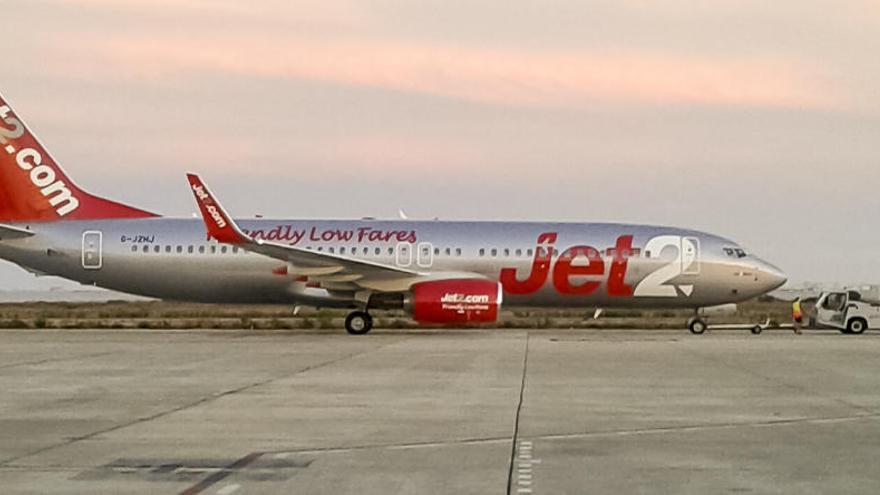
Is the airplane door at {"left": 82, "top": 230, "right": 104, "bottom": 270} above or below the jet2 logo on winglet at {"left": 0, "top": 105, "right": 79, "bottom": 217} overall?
below

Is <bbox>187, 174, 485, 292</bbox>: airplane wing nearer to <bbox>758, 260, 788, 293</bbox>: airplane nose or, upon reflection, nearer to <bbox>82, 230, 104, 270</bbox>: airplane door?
<bbox>82, 230, 104, 270</bbox>: airplane door

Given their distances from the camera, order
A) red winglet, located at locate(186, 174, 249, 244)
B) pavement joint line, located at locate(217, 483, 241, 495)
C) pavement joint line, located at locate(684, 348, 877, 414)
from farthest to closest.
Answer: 1. red winglet, located at locate(186, 174, 249, 244)
2. pavement joint line, located at locate(684, 348, 877, 414)
3. pavement joint line, located at locate(217, 483, 241, 495)

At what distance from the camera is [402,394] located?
1450 cm

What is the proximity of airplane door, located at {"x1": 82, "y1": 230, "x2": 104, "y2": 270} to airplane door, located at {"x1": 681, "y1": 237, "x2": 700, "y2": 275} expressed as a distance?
15.1m

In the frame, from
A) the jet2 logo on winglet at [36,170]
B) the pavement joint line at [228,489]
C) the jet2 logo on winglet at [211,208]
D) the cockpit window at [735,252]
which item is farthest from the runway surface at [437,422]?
the jet2 logo on winglet at [36,170]

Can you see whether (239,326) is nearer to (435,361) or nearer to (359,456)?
(435,361)

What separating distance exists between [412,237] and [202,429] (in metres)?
21.1

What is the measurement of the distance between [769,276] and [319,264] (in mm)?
11808

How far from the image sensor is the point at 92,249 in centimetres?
3225

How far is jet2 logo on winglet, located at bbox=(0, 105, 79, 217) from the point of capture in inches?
1296

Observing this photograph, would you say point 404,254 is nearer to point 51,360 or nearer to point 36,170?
point 36,170

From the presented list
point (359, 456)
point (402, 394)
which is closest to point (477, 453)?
point (359, 456)

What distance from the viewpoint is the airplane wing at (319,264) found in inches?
1150

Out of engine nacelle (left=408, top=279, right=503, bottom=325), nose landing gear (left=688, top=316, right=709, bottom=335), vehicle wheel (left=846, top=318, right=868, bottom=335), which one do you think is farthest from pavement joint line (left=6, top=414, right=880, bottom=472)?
vehicle wheel (left=846, top=318, right=868, bottom=335)
